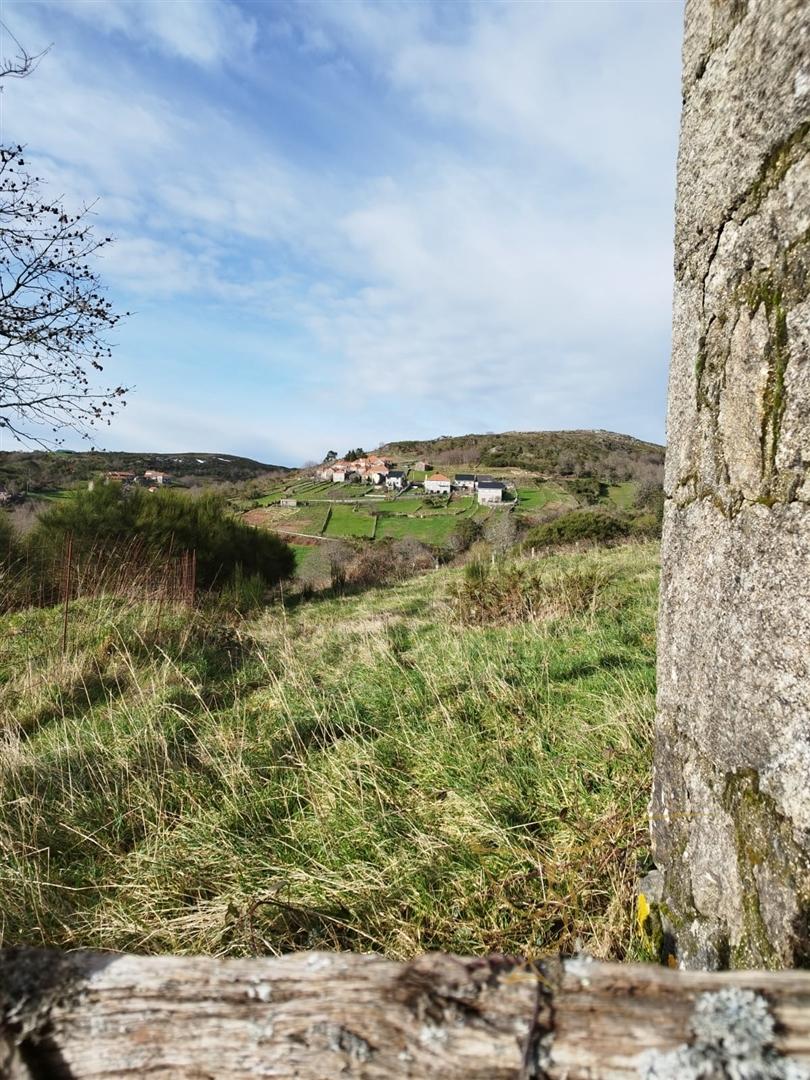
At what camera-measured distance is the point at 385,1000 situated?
0.77 metres

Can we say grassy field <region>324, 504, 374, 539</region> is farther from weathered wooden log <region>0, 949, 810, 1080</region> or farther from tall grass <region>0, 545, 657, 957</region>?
weathered wooden log <region>0, 949, 810, 1080</region>

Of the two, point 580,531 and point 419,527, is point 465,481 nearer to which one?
point 419,527

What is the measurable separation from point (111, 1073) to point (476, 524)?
37.2 meters

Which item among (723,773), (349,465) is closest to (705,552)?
(723,773)

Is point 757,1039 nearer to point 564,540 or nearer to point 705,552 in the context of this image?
point 705,552

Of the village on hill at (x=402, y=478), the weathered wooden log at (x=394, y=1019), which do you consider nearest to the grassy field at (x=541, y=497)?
the village on hill at (x=402, y=478)

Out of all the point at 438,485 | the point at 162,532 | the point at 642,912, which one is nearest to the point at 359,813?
the point at 642,912

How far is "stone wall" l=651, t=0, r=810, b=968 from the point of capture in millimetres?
1294

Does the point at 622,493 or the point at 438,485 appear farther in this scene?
the point at 438,485

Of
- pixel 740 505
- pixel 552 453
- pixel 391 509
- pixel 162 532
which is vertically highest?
pixel 552 453

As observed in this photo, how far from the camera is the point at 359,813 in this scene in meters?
2.72

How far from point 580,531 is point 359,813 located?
2275 centimetres

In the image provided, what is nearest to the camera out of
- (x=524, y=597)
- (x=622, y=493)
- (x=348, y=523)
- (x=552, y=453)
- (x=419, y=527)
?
(x=524, y=597)

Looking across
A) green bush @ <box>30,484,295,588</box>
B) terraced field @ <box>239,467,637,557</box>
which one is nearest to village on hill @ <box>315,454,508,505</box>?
terraced field @ <box>239,467,637,557</box>
